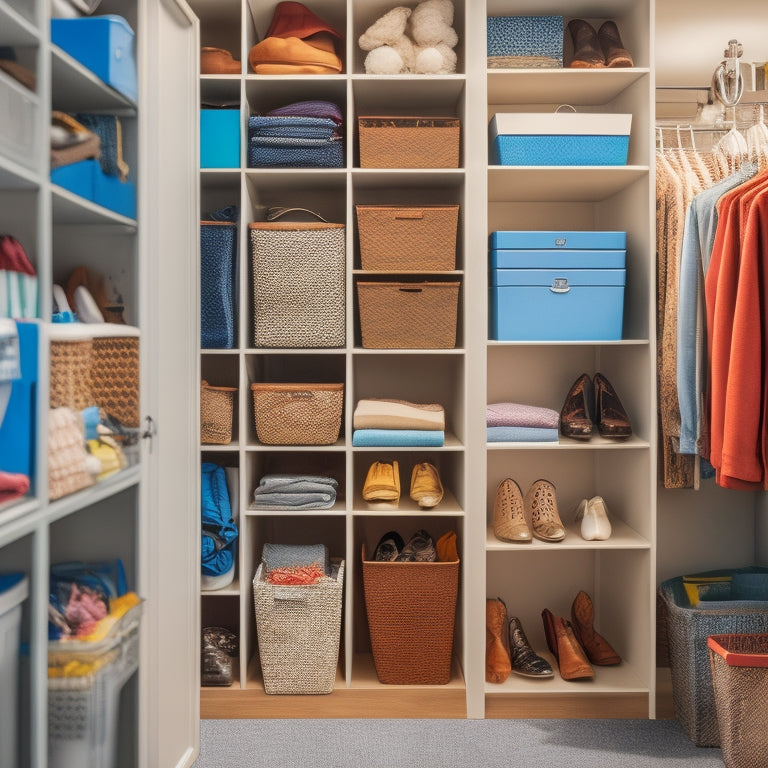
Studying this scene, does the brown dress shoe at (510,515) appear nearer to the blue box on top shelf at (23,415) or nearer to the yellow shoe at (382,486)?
the yellow shoe at (382,486)

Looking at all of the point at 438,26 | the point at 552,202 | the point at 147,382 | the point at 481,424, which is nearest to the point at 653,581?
the point at 481,424

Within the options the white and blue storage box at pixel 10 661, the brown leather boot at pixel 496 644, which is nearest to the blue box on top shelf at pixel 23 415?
the white and blue storage box at pixel 10 661

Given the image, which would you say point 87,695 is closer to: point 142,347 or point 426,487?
point 142,347

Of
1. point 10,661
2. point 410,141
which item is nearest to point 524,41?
point 410,141

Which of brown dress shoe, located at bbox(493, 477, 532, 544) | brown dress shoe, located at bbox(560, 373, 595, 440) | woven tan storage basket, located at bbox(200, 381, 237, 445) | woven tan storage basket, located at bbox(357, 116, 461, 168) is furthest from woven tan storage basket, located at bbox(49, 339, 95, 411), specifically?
brown dress shoe, located at bbox(560, 373, 595, 440)

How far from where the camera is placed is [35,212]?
1414mm

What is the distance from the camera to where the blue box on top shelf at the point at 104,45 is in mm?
1555

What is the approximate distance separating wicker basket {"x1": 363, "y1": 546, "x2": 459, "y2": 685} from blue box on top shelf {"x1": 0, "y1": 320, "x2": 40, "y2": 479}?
1577 mm

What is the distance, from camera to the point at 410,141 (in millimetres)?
2756

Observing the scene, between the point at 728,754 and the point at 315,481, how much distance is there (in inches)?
58.0

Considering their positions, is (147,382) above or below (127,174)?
below

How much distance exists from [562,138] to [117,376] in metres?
Result: 1.74

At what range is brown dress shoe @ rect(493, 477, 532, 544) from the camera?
2.78m

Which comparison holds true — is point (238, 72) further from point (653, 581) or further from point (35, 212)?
point (653, 581)
